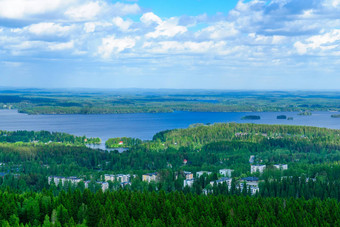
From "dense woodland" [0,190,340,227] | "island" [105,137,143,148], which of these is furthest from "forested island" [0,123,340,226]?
"island" [105,137,143,148]

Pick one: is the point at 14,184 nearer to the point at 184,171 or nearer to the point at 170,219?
the point at 184,171

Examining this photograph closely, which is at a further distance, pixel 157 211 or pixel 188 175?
pixel 188 175

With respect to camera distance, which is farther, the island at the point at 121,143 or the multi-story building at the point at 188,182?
the island at the point at 121,143

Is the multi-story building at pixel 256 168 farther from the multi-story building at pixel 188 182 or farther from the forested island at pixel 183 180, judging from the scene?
the multi-story building at pixel 188 182

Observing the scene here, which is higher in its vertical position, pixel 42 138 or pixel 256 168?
pixel 256 168

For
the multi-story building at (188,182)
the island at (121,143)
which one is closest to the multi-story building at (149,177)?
the multi-story building at (188,182)

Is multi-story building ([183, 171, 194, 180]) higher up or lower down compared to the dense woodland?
lower down

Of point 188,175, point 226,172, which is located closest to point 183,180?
point 188,175

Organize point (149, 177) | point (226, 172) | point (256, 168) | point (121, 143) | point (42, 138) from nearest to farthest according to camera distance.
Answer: point (149, 177), point (226, 172), point (256, 168), point (121, 143), point (42, 138)

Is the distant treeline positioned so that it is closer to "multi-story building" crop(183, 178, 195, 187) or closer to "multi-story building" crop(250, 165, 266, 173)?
"multi-story building" crop(250, 165, 266, 173)

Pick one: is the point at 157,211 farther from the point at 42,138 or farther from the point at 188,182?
the point at 42,138
